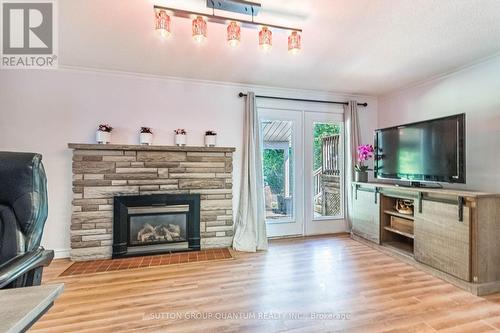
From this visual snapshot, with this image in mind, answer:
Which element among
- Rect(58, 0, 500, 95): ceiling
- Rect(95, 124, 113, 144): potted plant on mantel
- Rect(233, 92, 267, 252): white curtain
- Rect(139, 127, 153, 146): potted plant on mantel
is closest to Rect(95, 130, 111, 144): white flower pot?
Rect(95, 124, 113, 144): potted plant on mantel

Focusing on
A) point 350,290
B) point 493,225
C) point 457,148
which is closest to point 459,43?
point 457,148

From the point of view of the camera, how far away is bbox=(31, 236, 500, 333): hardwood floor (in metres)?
1.90

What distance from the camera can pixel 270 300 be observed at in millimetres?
2244

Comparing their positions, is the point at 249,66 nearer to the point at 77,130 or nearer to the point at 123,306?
the point at 77,130

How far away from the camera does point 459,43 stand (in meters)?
2.56

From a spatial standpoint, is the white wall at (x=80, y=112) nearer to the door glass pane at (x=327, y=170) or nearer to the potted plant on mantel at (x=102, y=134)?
the potted plant on mantel at (x=102, y=134)

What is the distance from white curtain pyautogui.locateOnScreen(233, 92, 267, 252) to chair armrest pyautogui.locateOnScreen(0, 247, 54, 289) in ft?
8.28

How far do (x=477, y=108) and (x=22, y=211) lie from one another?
4358 mm

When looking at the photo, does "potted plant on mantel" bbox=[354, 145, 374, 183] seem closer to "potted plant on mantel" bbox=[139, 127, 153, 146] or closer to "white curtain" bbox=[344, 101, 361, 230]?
"white curtain" bbox=[344, 101, 361, 230]

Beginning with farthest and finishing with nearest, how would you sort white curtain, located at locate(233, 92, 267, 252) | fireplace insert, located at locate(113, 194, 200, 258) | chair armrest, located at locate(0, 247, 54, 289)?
white curtain, located at locate(233, 92, 267, 252) < fireplace insert, located at locate(113, 194, 200, 258) < chair armrest, located at locate(0, 247, 54, 289)

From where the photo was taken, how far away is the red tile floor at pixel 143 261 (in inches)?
114

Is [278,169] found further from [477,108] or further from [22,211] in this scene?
[22,211]

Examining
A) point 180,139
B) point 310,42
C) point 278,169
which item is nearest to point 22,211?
point 180,139

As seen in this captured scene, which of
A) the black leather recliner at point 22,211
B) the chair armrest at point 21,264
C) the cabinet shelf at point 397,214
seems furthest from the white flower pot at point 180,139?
the cabinet shelf at point 397,214
